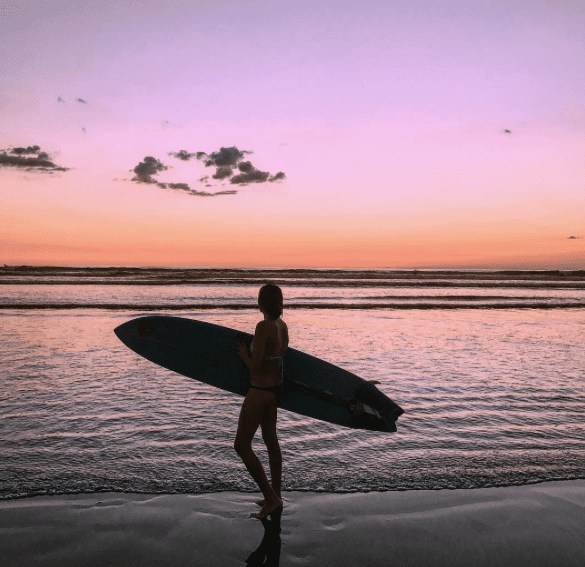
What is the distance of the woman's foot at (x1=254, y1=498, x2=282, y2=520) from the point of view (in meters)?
3.63

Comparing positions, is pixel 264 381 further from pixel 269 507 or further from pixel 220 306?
pixel 220 306

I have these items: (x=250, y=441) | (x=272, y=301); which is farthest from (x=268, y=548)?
(x=272, y=301)

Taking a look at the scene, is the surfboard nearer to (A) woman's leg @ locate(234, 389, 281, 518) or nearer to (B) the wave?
(A) woman's leg @ locate(234, 389, 281, 518)

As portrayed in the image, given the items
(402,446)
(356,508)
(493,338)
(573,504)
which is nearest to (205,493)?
(356,508)

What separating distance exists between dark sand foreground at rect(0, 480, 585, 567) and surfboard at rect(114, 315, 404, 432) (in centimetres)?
98

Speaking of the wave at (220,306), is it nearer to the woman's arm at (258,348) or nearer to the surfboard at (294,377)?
the surfboard at (294,377)

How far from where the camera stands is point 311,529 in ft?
11.5

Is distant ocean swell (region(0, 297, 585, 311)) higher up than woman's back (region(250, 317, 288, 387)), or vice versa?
woman's back (region(250, 317, 288, 387))

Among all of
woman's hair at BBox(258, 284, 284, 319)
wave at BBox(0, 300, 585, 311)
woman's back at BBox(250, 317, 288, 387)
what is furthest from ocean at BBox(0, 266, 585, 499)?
wave at BBox(0, 300, 585, 311)

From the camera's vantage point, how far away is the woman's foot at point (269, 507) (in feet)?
11.9

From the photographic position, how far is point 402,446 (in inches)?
207

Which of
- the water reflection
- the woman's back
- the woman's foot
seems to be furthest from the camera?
the woman's back

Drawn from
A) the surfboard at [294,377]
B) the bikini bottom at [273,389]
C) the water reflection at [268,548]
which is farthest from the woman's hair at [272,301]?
the water reflection at [268,548]

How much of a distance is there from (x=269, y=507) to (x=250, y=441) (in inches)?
19.9
